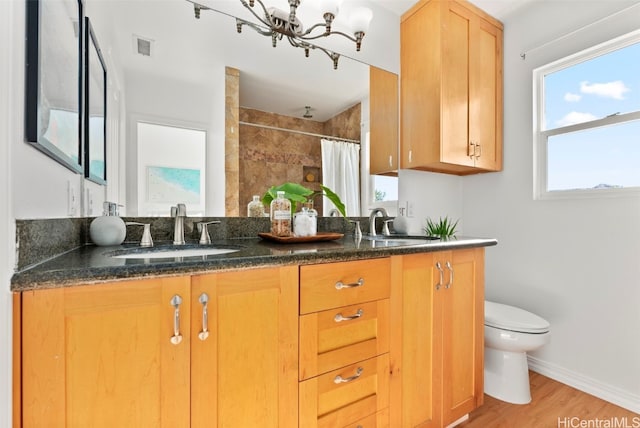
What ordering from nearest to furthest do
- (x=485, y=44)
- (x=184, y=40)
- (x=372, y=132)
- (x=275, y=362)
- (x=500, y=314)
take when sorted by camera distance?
1. (x=275, y=362)
2. (x=184, y=40)
3. (x=500, y=314)
4. (x=372, y=132)
5. (x=485, y=44)

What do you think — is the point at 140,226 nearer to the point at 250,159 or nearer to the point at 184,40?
the point at 250,159

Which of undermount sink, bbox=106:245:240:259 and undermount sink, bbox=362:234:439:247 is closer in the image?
undermount sink, bbox=106:245:240:259

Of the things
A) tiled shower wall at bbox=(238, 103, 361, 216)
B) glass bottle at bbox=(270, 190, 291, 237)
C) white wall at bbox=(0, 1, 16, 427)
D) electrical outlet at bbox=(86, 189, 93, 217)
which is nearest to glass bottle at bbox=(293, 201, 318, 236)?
glass bottle at bbox=(270, 190, 291, 237)

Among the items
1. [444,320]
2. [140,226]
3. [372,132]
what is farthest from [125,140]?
[444,320]

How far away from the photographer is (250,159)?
1.56m

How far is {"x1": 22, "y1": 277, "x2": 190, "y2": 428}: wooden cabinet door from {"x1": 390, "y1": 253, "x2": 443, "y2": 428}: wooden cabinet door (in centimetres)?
82

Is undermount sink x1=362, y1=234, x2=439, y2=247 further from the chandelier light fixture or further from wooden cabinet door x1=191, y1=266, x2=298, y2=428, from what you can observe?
the chandelier light fixture

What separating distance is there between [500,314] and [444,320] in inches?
26.5

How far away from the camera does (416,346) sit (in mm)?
1290

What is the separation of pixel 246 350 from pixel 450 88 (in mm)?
2004

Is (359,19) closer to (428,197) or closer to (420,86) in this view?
(420,86)

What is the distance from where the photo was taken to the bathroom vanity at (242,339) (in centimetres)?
67

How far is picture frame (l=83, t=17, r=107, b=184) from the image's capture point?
1.12 m

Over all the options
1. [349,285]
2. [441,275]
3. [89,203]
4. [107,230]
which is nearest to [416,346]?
[441,275]
